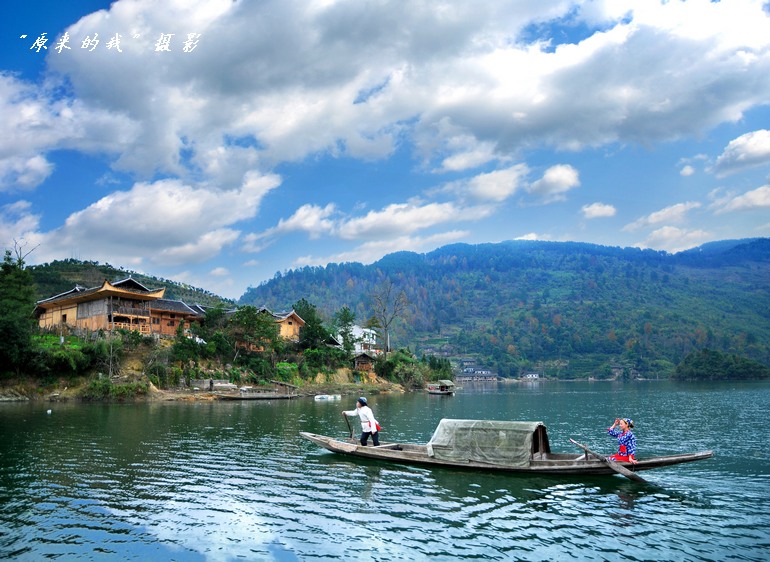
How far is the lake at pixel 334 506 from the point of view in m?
10.2

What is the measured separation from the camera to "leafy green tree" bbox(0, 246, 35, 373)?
41500mm

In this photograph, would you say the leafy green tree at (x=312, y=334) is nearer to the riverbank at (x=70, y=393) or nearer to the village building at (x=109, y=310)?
the riverbank at (x=70, y=393)

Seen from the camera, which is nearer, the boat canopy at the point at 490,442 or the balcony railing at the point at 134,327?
the boat canopy at the point at 490,442

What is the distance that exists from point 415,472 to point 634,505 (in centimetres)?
675

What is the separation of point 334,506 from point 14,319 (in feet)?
134

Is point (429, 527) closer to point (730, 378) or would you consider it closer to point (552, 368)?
point (730, 378)

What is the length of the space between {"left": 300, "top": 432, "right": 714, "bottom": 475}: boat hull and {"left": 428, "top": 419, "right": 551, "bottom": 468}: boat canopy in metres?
0.18

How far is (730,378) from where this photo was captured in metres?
114

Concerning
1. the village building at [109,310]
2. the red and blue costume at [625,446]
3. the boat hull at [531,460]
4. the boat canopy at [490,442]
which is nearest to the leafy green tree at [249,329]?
the village building at [109,310]

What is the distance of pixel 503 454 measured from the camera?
1675cm

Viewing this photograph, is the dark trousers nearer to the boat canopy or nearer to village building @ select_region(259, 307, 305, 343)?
the boat canopy

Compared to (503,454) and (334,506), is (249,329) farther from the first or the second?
(334,506)

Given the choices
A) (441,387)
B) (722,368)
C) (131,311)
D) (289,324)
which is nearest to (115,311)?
(131,311)

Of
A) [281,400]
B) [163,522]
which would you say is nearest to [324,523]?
[163,522]
